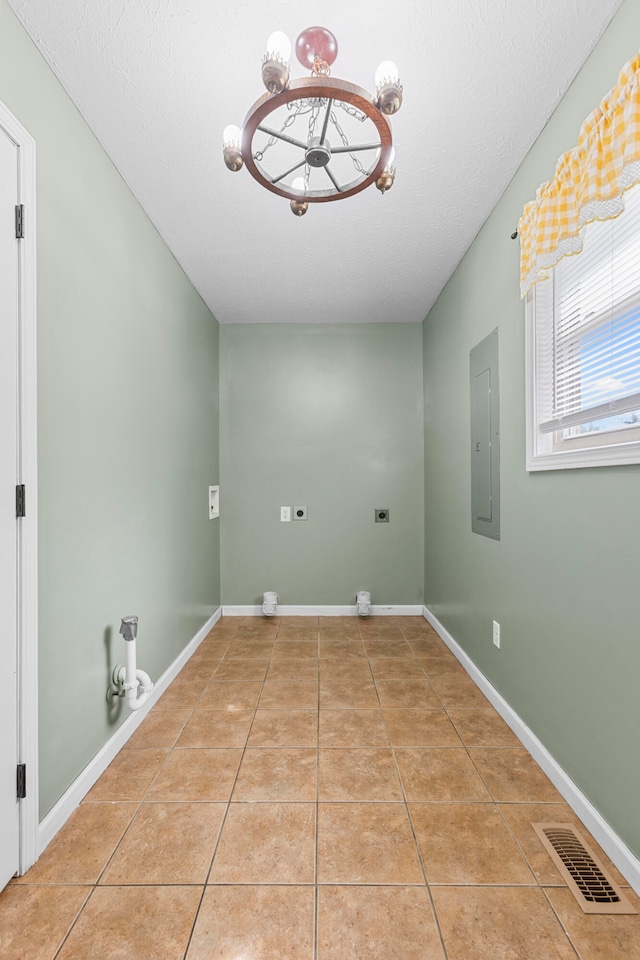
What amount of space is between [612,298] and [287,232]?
1.69 meters

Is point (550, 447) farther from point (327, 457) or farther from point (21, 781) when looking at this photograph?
point (327, 457)

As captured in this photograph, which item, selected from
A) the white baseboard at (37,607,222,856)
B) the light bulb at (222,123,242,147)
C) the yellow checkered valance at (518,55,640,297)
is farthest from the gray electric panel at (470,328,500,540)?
the white baseboard at (37,607,222,856)

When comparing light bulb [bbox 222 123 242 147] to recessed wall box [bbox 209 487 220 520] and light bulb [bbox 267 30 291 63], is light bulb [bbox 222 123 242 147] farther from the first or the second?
recessed wall box [bbox 209 487 220 520]

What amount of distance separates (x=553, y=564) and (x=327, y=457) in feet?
7.79

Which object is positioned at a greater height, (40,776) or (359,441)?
(359,441)

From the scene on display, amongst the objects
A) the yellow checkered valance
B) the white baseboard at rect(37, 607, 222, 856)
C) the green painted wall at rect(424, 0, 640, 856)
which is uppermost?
the yellow checkered valance

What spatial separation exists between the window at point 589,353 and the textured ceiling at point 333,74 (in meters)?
0.58

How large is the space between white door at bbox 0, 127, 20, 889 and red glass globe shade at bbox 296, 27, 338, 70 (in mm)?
839

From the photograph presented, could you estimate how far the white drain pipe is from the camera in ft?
6.06

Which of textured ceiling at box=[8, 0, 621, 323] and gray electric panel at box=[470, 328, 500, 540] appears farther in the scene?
gray electric panel at box=[470, 328, 500, 540]

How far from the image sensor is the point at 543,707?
178cm

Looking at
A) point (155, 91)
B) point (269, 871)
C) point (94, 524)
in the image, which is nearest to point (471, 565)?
point (269, 871)

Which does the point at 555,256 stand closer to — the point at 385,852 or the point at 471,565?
the point at 471,565

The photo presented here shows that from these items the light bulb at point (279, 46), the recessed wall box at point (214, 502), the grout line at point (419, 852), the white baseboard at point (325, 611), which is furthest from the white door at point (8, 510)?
the white baseboard at point (325, 611)
